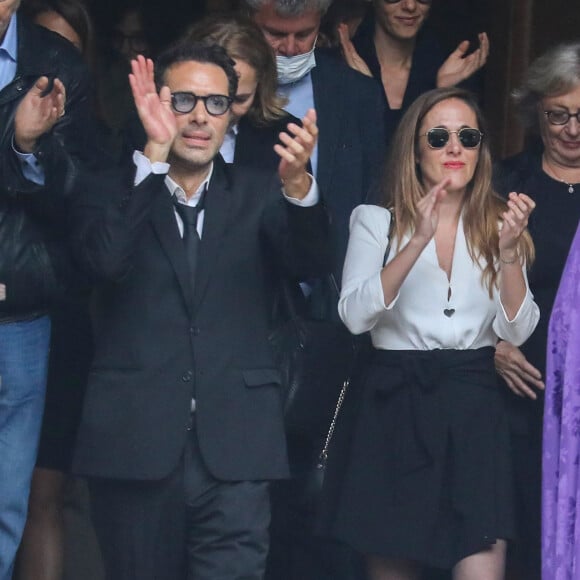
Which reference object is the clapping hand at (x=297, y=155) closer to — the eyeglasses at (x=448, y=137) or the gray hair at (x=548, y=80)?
the eyeglasses at (x=448, y=137)

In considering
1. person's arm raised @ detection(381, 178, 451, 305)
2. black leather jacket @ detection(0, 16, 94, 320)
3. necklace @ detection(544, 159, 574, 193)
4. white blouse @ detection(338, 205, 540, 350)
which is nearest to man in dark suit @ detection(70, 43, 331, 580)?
black leather jacket @ detection(0, 16, 94, 320)

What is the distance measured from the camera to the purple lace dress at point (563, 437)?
4.70 meters

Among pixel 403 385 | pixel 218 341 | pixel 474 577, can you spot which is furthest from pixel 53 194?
pixel 474 577

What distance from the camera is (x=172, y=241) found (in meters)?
4.39

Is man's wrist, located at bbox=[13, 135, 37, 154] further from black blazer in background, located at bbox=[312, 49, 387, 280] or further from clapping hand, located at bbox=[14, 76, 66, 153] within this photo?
black blazer in background, located at bbox=[312, 49, 387, 280]

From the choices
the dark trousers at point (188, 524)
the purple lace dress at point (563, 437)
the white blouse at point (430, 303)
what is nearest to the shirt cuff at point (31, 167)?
the dark trousers at point (188, 524)

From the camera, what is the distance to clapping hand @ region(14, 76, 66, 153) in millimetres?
4336

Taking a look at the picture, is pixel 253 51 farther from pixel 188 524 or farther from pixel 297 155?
pixel 188 524

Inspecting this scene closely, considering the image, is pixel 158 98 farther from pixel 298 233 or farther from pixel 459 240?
pixel 459 240

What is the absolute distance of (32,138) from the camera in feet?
14.4

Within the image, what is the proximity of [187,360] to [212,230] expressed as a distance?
0.32m

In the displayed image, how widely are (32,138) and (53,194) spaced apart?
0.54ft

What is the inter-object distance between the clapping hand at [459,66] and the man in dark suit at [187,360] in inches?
57.9

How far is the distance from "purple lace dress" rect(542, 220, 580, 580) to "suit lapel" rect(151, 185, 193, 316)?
1022mm
